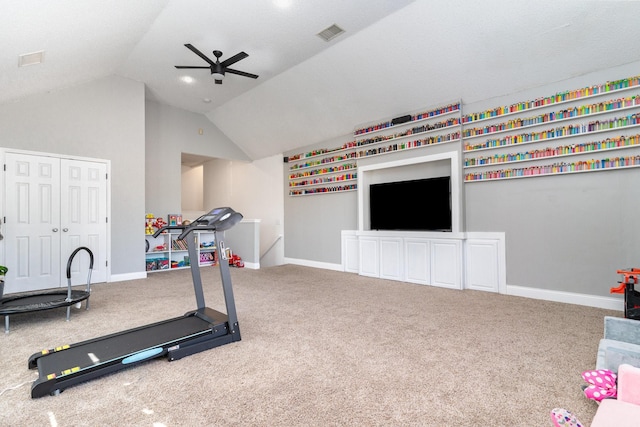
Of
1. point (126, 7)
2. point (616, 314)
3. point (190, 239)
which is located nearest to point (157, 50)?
point (126, 7)

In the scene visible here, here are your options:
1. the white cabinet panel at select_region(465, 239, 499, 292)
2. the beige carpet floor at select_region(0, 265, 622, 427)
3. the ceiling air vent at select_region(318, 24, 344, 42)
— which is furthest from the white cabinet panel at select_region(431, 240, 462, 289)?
the ceiling air vent at select_region(318, 24, 344, 42)

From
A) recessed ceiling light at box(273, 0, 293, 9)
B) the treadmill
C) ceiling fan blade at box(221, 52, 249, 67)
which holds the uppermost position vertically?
recessed ceiling light at box(273, 0, 293, 9)

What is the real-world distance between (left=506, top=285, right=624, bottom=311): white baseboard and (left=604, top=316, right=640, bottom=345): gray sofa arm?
190 centimetres

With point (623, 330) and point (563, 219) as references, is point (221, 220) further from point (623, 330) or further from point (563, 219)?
point (563, 219)

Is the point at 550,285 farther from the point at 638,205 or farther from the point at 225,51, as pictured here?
the point at 225,51

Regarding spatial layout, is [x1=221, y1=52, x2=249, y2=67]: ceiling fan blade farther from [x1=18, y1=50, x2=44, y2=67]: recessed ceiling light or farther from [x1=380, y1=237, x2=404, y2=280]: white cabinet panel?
[x1=380, y1=237, x2=404, y2=280]: white cabinet panel

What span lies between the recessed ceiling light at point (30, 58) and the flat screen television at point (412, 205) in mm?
5049

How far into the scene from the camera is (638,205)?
3.56m

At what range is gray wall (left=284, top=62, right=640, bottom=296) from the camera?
367 cm

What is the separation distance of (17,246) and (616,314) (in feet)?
25.9

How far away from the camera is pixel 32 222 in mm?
4887

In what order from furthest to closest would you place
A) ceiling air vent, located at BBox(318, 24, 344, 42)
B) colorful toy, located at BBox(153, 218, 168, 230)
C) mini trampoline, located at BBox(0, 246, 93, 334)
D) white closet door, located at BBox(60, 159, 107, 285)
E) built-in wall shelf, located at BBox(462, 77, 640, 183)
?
colorful toy, located at BBox(153, 218, 168, 230), white closet door, located at BBox(60, 159, 107, 285), ceiling air vent, located at BBox(318, 24, 344, 42), built-in wall shelf, located at BBox(462, 77, 640, 183), mini trampoline, located at BBox(0, 246, 93, 334)

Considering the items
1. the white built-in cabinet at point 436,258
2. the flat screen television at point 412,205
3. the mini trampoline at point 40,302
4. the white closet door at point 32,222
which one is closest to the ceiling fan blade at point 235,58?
the mini trampoline at point 40,302

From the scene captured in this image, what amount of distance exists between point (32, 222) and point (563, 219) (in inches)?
297
